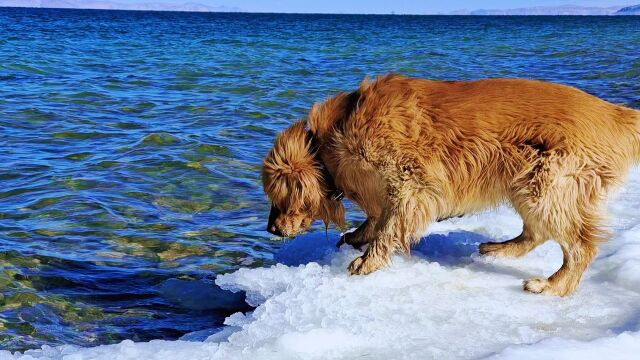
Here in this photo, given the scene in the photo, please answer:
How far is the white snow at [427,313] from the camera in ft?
12.4

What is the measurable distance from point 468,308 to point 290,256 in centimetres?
178

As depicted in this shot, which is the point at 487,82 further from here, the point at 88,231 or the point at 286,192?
the point at 88,231

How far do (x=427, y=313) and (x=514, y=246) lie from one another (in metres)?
1.22

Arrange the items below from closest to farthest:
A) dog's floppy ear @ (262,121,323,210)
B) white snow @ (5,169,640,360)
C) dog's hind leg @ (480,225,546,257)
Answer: white snow @ (5,169,640,360) < dog's floppy ear @ (262,121,323,210) < dog's hind leg @ (480,225,546,257)

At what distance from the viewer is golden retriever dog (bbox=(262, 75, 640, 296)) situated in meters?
4.44

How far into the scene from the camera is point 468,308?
4.35m

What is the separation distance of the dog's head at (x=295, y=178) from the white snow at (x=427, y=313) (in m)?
0.40

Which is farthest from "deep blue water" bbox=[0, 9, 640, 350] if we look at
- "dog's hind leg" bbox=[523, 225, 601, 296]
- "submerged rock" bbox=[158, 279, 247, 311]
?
"dog's hind leg" bbox=[523, 225, 601, 296]

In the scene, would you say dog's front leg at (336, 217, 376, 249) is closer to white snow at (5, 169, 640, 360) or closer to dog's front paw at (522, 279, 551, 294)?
white snow at (5, 169, 640, 360)

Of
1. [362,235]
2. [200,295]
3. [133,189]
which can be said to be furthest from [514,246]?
[133,189]

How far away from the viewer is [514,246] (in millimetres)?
5195

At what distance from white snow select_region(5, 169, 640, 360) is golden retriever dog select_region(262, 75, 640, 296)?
229mm

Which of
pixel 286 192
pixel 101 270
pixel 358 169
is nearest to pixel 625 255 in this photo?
pixel 358 169

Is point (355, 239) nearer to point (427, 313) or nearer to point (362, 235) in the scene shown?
point (362, 235)
